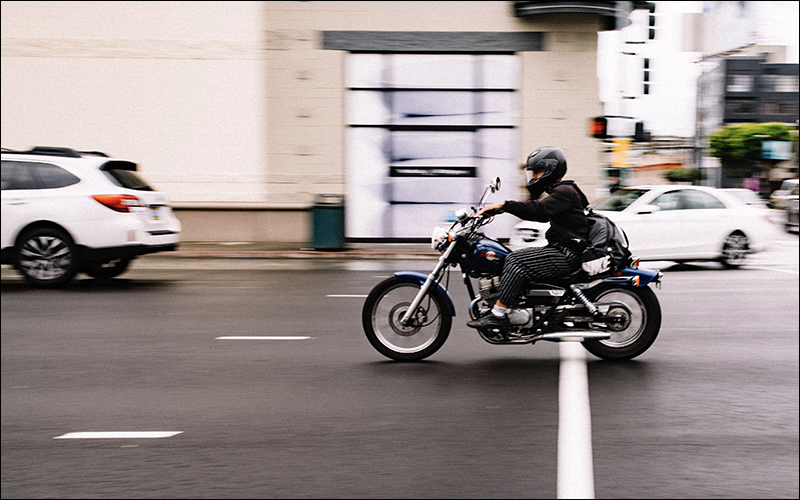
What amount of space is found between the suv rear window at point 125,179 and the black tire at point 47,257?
37.4 inches

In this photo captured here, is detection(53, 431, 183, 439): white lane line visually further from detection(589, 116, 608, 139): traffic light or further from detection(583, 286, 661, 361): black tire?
detection(589, 116, 608, 139): traffic light

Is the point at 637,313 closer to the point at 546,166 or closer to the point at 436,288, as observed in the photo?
the point at 546,166

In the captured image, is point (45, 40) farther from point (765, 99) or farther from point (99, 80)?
point (765, 99)

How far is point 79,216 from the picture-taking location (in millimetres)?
8117

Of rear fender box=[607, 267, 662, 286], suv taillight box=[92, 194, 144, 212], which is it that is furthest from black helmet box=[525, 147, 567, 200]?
suv taillight box=[92, 194, 144, 212]

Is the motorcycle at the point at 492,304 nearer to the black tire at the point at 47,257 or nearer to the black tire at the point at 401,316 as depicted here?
the black tire at the point at 401,316

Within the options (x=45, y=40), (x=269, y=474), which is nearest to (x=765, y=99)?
(x=45, y=40)

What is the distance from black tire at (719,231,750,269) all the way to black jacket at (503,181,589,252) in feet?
1.67

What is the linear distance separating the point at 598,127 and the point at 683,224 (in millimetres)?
342

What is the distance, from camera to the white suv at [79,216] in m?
5.71

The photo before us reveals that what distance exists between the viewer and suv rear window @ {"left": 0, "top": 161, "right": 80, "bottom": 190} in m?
5.58

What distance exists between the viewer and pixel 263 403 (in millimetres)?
4887

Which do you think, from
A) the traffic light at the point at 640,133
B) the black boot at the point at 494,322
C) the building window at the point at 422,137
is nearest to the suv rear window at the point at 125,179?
the black boot at the point at 494,322

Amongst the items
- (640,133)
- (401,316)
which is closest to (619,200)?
(640,133)
